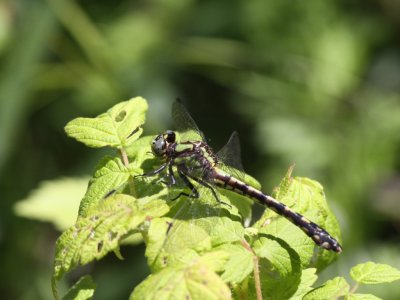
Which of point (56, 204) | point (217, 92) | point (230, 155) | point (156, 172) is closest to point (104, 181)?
point (156, 172)

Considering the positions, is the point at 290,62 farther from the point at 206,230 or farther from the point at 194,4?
the point at 206,230

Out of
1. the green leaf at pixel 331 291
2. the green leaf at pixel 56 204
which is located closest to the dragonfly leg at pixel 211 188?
the green leaf at pixel 331 291

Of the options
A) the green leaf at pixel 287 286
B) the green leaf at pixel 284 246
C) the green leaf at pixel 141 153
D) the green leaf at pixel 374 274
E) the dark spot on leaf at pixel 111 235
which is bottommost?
the dark spot on leaf at pixel 111 235

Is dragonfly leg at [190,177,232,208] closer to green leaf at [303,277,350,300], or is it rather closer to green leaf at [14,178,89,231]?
green leaf at [303,277,350,300]

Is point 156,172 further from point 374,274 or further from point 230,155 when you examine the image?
point 374,274

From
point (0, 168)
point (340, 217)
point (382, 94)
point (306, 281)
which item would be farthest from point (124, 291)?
point (306, 281)

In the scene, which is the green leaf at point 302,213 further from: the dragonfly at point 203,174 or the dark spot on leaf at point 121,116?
the dark spot on leaf at point 121,116
